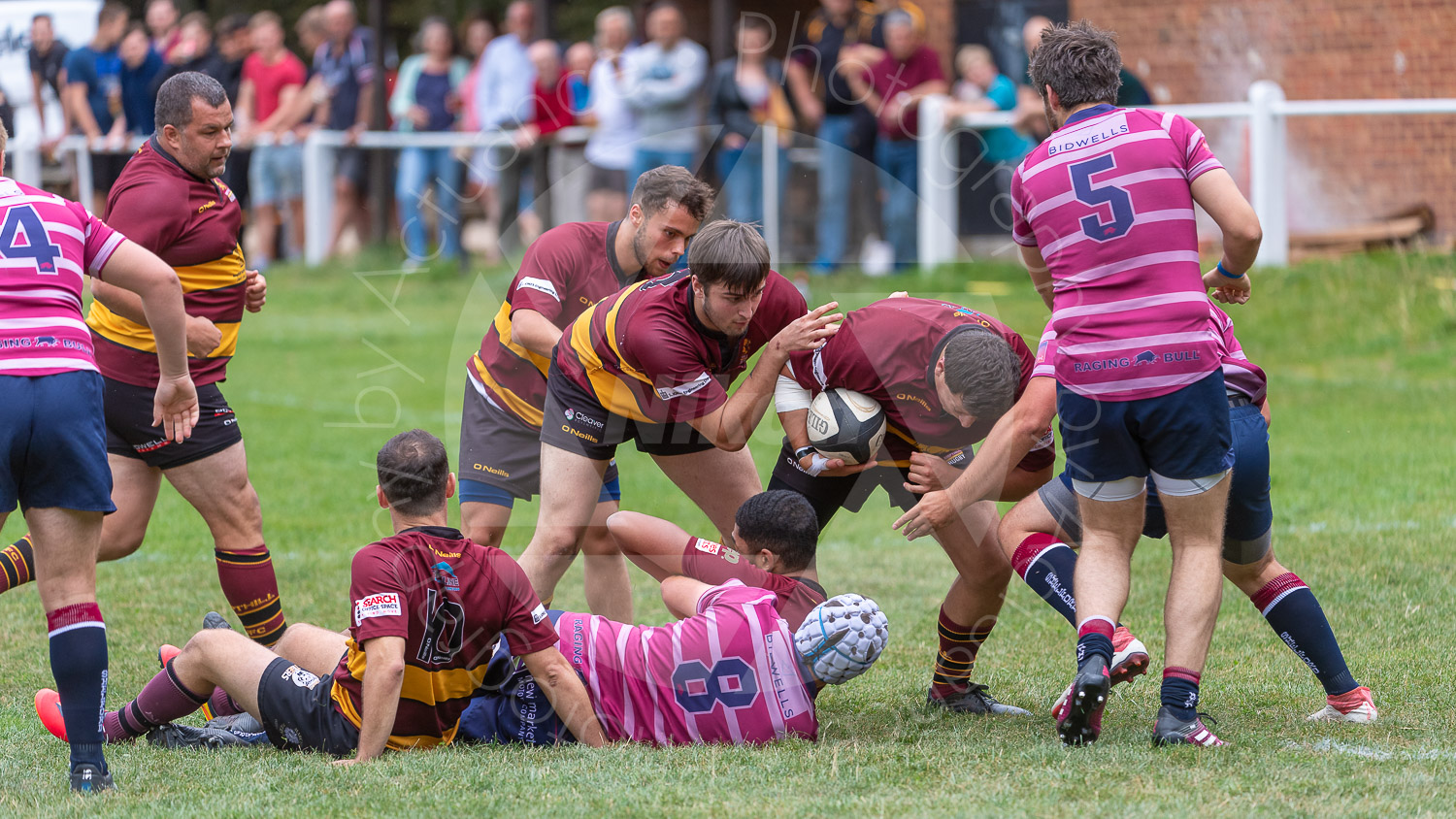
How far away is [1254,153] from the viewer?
12.2m

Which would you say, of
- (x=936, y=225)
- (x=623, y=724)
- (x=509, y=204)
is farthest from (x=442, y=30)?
(x=623, y=724)

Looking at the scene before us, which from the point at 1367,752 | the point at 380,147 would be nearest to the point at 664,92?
the point at 380,147

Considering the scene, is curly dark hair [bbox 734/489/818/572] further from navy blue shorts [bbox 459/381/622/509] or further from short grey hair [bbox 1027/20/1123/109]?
short grey hair [bbox 1027/20/1123/109]

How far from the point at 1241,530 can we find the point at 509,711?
7.56 feet

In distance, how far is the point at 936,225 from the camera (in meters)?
13.7

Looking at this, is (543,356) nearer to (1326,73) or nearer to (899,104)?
(899,104)

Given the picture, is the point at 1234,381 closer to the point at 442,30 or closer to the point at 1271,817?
the point at 1271,817

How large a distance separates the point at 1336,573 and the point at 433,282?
10.8m

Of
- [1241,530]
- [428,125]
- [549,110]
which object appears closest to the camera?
[1241,530]

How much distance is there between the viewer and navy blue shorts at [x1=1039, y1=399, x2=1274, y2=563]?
4492 millimetres

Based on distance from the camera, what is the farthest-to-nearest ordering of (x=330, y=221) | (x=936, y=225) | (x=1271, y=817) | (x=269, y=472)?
(x=330, y=221) < (x=936, y=225) < (x=269, y=472) < (x=1271, y=817)

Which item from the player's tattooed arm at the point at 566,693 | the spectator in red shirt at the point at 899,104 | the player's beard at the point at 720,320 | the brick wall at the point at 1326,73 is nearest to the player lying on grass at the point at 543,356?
the player's beard at the point at 720,320

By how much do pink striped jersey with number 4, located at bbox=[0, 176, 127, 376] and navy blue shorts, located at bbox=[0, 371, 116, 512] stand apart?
1.9 inches

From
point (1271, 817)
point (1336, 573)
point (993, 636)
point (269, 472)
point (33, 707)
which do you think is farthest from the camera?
point (269, 472)
